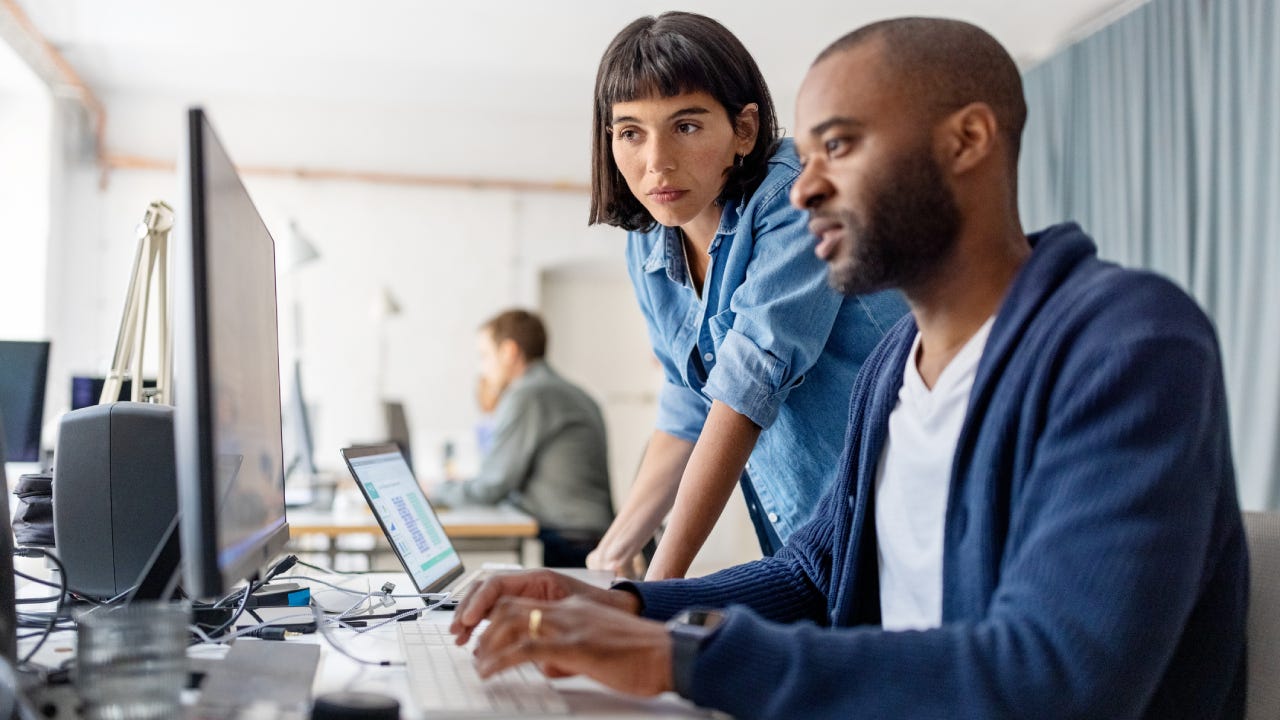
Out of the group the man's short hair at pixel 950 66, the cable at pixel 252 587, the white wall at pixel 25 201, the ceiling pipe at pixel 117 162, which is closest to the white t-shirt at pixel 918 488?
the man's short hair at pixel 950 66

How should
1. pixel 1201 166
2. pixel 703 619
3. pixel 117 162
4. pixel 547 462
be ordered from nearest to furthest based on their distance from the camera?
pixel 703 619 → pixel 547 462 → pixel 1201 166 → pixel 117 162

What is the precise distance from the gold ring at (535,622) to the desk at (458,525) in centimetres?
241

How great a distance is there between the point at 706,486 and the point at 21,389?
4.49 ft

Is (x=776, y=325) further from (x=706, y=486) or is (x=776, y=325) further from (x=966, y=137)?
(x=966, y=137)

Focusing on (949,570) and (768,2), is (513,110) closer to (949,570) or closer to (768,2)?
(768,2)

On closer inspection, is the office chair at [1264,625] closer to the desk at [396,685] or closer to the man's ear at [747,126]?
the desk at [396,685]

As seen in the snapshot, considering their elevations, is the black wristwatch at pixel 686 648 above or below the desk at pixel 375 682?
above

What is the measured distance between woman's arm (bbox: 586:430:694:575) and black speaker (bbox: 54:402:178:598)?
0.80 m

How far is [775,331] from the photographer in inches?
59.6

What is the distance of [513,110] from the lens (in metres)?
7.21

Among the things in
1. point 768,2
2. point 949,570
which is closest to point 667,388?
point 949,570

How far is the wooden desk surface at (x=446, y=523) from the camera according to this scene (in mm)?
3418

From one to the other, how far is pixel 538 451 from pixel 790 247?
2825 millimetres

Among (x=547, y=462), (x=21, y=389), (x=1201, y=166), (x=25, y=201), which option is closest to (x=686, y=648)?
(x=21, y=389)
